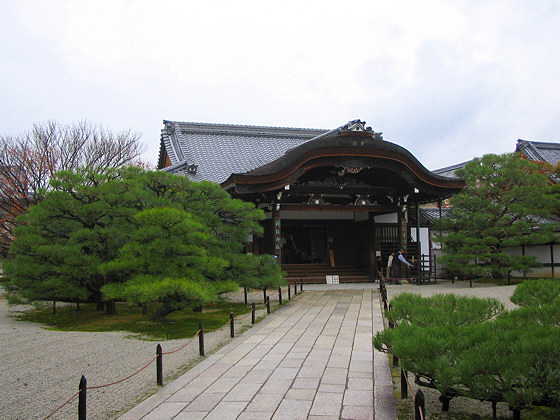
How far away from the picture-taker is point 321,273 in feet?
64.6

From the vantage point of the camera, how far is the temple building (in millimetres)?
16359

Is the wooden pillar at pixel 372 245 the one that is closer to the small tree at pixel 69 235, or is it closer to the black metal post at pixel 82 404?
the small tree at pixel 69 235

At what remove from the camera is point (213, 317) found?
454 inches

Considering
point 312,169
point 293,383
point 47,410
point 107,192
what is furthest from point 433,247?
point 47,410

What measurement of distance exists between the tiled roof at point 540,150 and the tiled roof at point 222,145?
12049 millimetres

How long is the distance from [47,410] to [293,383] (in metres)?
2.82

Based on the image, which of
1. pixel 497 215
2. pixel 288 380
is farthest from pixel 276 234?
pixel 288 380

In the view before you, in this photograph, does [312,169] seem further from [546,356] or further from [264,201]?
[546,356]

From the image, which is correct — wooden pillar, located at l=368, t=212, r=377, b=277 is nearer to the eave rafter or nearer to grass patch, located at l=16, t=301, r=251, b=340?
the eave rafter

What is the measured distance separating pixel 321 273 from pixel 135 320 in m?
9.97

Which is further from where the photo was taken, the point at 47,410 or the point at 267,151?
the point at 267,151

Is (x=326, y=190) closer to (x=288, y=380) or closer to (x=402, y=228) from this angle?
(x=402, y=228)

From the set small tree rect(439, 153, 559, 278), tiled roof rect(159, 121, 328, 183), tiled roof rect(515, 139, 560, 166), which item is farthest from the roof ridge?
tiled roof rect(515, 139, 560, 166)

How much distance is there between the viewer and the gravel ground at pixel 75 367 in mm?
5332
